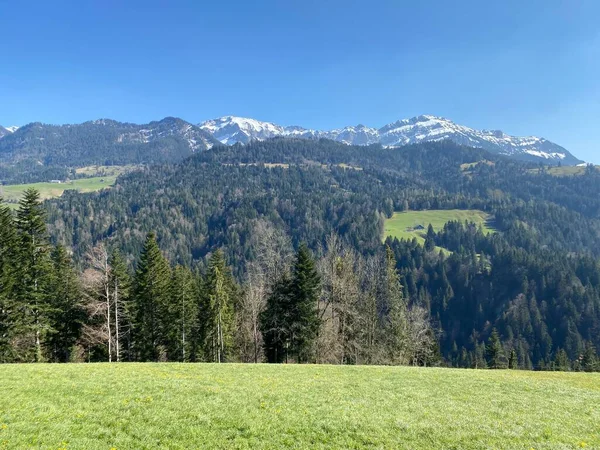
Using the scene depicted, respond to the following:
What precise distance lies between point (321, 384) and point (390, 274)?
36323mm

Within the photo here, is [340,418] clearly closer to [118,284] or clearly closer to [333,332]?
[333,332]

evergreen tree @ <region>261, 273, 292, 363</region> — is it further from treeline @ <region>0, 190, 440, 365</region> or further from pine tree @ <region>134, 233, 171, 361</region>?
pine tree @ <region>134, 233, 171, 361</region>

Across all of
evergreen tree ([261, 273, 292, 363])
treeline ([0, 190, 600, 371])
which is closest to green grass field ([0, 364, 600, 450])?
treeline ([0, 190, 600, 371])

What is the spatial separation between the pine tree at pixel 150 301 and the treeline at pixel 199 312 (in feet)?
0.43

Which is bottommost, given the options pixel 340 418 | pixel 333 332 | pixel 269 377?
pixel 333 332

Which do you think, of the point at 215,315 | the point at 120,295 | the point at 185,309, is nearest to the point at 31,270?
the point at 120,295

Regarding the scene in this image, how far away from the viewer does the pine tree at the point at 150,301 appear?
51.5 metres

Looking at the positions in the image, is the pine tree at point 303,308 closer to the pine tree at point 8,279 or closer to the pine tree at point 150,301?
the pine tree at point 150,301

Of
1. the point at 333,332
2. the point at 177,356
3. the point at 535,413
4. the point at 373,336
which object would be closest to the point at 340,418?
the point at 535,413

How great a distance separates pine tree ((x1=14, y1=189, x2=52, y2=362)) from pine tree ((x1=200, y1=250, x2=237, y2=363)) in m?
19.2

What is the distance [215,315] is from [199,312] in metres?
4.53

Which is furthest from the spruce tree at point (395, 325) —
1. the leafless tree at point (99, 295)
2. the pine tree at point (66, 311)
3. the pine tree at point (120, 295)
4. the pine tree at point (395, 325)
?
the pine tree at point (66, 311)

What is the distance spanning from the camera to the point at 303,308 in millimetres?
49188

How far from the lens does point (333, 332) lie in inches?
2005
